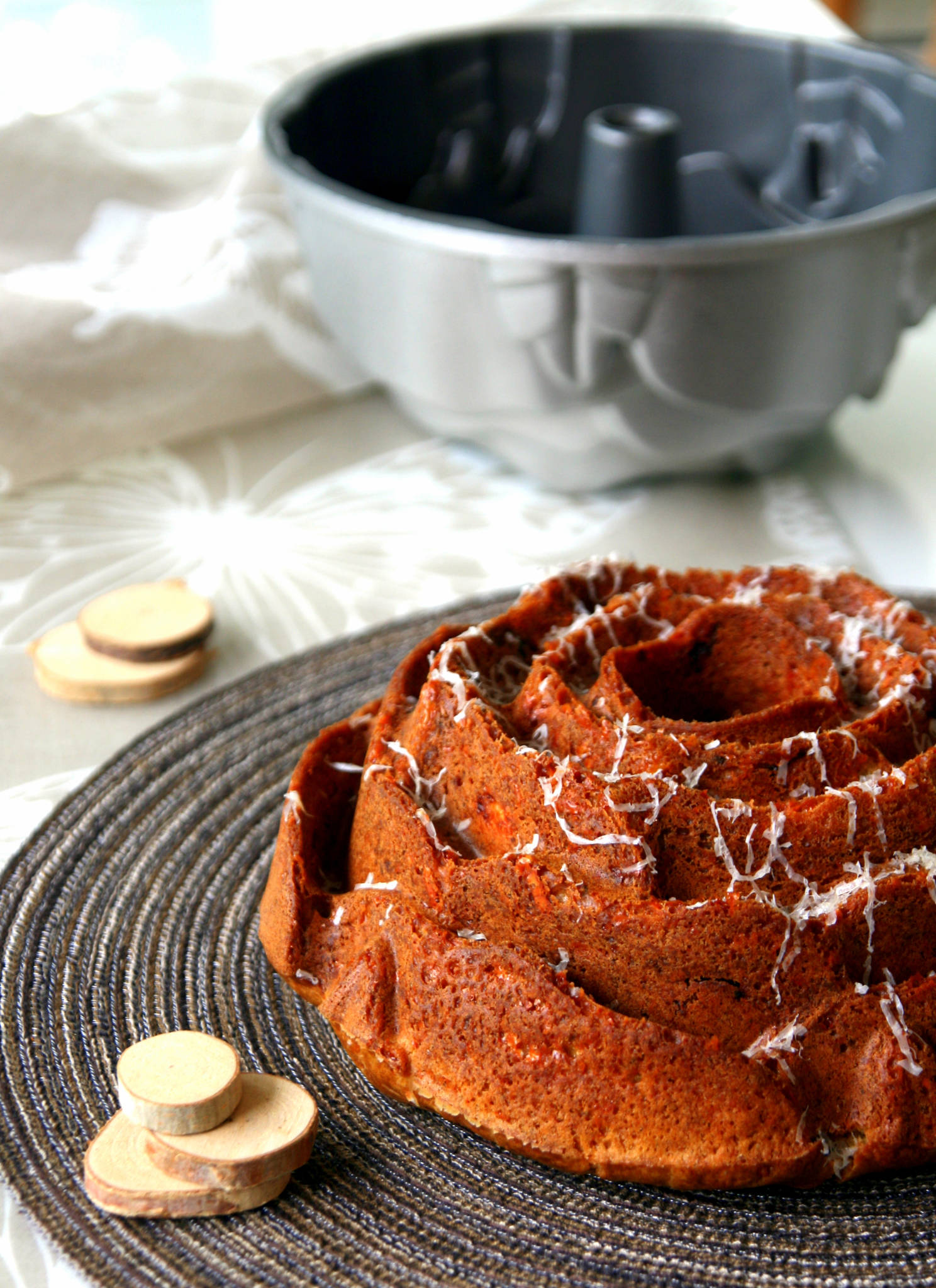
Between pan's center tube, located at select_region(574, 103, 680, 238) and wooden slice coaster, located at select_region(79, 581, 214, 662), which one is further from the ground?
pan's center tube, located at select_region(574, 103, 680, 238)

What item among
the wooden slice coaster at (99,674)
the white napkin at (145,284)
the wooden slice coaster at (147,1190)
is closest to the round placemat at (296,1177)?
the wooden slice coaster at (147,1190)

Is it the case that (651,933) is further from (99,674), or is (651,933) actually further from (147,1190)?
(99,674)

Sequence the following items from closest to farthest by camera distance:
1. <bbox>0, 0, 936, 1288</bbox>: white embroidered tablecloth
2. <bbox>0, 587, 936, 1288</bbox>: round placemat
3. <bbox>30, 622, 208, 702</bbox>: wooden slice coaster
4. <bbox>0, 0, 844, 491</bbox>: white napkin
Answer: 1. <bbox>0, 587, 936, 1288</bbox>: round placemat
2. <bbox>30, 622, 208, 702</bbox>: wooden slice coaster
3. <bbox>0, 0, 936, 1288</bbox>: white embroidered tablecloth
4. <bbox>0, 0, 844, 491</bbox>: white napkin

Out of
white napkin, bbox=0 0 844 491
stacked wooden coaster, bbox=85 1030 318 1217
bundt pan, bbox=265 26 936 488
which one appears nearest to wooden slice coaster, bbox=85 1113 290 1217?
stacked wooden coaster, bbox=85 1030 318 1217

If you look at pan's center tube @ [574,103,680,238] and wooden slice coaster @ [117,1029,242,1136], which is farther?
pan's center tube @ [574,103,680,238]

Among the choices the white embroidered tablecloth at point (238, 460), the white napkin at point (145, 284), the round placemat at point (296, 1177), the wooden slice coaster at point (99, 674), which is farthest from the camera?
the white napkin at point (145, 284)

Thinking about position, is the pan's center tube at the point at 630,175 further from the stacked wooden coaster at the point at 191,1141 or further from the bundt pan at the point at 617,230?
the stacked wooden coaster at the point at 191,1141

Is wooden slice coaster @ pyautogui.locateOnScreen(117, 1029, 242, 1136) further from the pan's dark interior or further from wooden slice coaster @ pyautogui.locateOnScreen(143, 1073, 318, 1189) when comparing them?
the pan's dark interior
